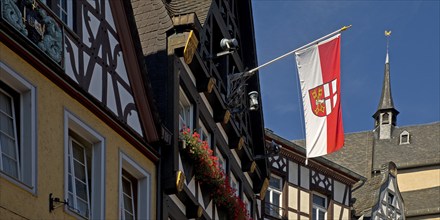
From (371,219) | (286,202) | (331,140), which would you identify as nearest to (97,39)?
(331,140)

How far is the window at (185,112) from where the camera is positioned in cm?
1966

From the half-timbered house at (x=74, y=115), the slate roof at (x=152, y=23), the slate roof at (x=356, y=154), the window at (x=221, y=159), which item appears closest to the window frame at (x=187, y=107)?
the slate roof at (x=152, y=23)

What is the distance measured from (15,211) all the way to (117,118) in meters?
3.38

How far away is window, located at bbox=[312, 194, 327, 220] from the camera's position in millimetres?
32812

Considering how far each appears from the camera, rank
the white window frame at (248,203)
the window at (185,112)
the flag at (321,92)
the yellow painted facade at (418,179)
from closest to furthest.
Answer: the window at (185,112) → the flag at (321,92) → the white window frame at (248,203) → the yellow painted facade at (418,179)

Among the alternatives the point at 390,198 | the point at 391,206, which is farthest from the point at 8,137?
the point at 390,198

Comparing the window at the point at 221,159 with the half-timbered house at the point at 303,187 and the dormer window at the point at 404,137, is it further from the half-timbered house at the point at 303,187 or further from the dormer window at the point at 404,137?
the dormer window at the point at 404,137

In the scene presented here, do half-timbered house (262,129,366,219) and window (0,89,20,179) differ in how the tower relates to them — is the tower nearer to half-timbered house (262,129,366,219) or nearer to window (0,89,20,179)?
half-timbered house (262,129,366,219)

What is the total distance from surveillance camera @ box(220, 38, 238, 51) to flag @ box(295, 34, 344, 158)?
162cm

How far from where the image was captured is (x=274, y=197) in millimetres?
31531

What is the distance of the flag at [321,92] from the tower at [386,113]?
36.6 m

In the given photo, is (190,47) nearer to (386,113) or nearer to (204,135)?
(204,135)

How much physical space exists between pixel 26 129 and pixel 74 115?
50.1 inches

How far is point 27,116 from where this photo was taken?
13.7 metres
